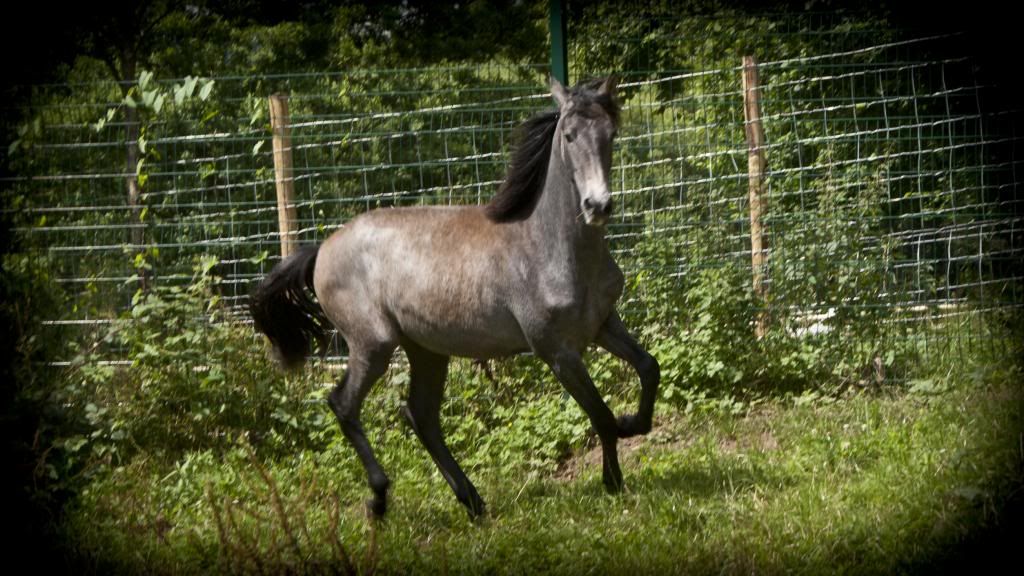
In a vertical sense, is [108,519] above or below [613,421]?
below

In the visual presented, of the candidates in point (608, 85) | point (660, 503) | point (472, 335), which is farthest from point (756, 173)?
point (660, 503)

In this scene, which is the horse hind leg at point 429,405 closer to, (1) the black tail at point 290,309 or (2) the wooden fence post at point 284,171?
(1) the black tail at point 290,309

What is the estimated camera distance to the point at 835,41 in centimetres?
931

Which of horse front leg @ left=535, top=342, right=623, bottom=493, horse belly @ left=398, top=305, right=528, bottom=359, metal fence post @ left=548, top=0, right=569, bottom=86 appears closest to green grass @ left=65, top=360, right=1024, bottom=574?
horse front leg @ left=535, top=342, right=623, bottom=493

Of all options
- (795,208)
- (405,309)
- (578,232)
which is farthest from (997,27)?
(405,309)

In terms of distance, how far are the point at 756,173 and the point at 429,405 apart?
10.7ft

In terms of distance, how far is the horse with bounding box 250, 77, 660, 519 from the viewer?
6.02 m

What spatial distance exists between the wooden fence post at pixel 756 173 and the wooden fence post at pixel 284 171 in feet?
11.5

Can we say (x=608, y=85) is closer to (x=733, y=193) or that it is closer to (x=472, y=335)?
(x=472, y=335)

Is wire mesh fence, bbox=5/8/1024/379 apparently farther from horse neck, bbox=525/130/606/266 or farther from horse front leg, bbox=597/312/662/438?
horse front leg, bbox=597/312/662/438

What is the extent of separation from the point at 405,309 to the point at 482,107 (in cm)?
255

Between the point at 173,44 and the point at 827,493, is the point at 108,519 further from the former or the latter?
the point at 173,44

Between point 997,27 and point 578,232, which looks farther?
point 997,27

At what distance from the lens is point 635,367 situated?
241 inches
